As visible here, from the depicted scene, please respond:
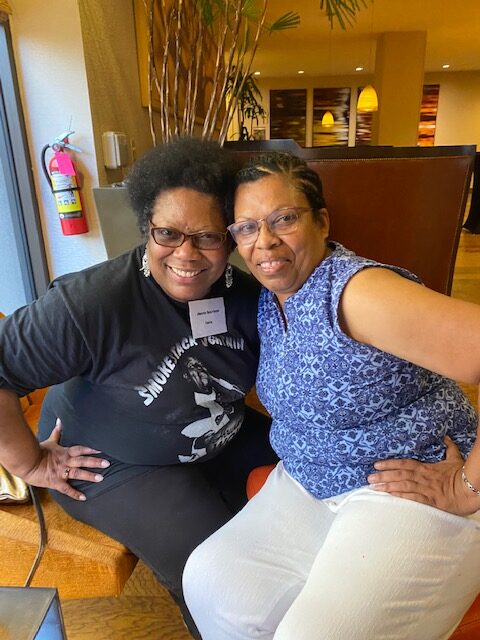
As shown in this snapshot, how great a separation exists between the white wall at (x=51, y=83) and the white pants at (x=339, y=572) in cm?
147

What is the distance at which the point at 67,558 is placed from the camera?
1114 millimetres

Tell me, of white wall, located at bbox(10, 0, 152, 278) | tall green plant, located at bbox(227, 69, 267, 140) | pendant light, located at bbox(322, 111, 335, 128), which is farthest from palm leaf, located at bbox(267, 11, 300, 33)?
pendant light, located at bbox(322, 111, 335, 128)

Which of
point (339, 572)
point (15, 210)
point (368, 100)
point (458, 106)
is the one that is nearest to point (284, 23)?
point (15, 210)

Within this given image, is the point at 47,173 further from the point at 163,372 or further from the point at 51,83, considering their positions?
the point at 163,372

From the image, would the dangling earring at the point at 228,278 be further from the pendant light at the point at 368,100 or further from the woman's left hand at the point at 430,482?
the pendant light at the point at 368,100

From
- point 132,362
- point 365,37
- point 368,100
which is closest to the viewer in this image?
point 132,362

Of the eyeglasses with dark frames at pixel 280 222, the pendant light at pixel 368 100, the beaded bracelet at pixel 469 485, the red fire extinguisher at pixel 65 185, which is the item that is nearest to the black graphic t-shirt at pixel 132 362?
the eyeglasses with dark frames at pixel 280 222

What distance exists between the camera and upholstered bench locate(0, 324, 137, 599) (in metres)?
1.11

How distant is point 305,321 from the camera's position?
3.12 feet

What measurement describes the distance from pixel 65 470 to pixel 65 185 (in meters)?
1.18

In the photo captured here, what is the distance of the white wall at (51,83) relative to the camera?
1802 millimetres

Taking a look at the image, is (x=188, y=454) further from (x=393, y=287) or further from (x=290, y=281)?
(x=393, y=287)

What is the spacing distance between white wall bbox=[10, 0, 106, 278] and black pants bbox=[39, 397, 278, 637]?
110 centimetres

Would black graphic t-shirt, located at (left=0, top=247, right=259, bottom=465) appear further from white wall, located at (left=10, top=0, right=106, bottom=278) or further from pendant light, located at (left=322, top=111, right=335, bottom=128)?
pendant light, located at (left=322, top=111, right=335, bottom=128)
